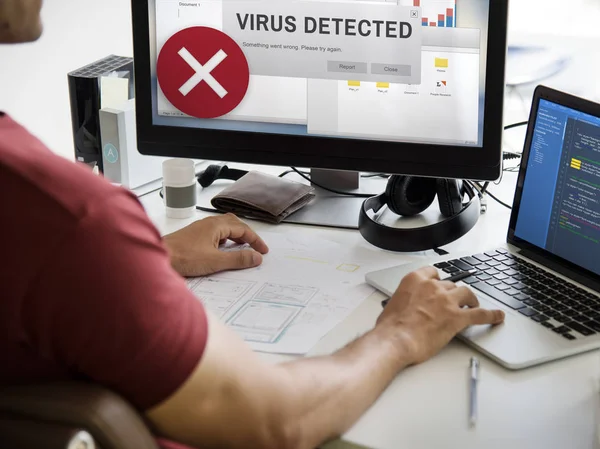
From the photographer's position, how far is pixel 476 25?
1275mm

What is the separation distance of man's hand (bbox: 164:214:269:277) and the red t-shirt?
20.1 inches

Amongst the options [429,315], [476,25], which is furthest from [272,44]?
[429,315]

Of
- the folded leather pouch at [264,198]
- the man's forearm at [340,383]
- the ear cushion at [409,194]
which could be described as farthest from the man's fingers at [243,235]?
the man's forearm at [340,383]

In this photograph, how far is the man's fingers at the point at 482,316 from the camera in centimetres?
104

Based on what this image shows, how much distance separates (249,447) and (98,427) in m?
0.19

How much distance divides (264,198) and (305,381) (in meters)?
0.66

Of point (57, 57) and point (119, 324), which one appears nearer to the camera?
point (119, 324)

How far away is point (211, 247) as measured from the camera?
50.5 inches

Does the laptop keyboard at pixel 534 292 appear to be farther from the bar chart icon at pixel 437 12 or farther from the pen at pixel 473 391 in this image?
the bar chart icon at pixel 437 12

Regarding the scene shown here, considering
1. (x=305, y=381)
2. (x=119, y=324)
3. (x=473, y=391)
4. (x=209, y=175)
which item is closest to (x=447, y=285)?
(x=473, y=391)

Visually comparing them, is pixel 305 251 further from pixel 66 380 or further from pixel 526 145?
pixel 66 380

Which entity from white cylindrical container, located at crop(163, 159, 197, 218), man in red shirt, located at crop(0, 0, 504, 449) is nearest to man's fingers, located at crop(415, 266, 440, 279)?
man in red shirt, located at crop(0, 0, 504, 449)

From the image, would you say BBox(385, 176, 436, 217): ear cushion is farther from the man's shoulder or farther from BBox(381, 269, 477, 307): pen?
the man's shoulder

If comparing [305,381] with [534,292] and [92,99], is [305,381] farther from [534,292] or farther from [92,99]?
[92,99]
